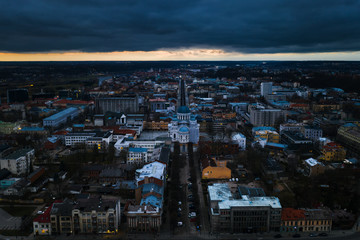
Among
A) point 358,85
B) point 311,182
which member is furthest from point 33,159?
point 358,85

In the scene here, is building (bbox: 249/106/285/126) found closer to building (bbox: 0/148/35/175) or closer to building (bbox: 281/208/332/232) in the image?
building (bbox: 281/208/332/232)

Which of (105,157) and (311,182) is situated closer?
(311,182)

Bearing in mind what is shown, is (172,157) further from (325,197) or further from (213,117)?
(213,117)

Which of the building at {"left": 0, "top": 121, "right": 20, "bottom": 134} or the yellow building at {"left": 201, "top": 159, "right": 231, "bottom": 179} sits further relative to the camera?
the building at {"left": 0, "top": 121, "right": 20, "bottom": 134}

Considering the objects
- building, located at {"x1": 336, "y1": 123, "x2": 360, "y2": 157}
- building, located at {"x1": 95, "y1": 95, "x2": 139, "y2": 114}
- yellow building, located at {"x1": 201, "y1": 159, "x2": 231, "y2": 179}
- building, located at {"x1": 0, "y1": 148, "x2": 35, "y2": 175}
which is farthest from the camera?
building, located at {"x1": 95, "y1": 95, "x2": 139, "y2": 114}

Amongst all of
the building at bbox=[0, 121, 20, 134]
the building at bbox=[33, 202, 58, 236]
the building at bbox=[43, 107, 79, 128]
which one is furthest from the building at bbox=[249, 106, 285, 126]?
the building at bbox=[33, 202, 58, 236]

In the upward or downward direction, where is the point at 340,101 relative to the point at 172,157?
upward

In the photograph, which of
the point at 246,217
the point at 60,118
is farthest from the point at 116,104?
the point at 246,217
